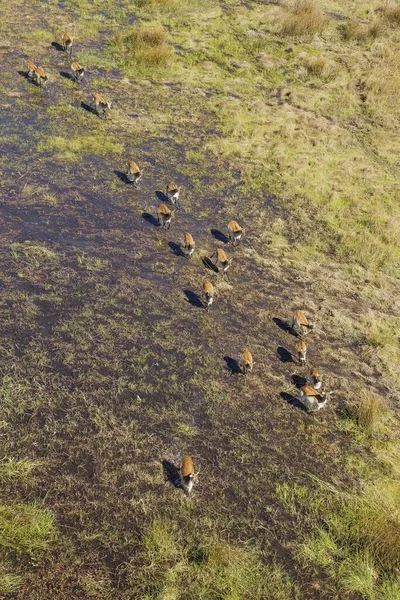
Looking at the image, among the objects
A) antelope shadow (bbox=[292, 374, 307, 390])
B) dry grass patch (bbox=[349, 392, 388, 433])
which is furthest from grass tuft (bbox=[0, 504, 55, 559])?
dry grass patch (bbox=[349, 392, 388, 433])

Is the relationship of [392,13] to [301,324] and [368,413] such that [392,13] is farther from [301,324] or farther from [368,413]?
[368,413]

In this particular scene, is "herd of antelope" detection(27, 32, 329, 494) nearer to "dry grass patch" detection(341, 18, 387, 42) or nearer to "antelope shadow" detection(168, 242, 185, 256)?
"antelope shadow" detection(168, 242, 185, 256)

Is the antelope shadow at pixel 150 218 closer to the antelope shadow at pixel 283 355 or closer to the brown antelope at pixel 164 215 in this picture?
the brown antelope at pixel 164 215

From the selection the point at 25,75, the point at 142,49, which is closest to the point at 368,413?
the point at 25,75

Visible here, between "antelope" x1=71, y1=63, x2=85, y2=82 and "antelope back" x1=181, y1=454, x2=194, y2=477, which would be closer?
"antelope back" x1=181, y1=454, x2=194, y2=477

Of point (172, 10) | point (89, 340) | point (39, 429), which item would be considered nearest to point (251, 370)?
point (89, 340)

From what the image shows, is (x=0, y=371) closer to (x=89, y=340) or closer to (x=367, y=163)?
(x=89, y=340)
